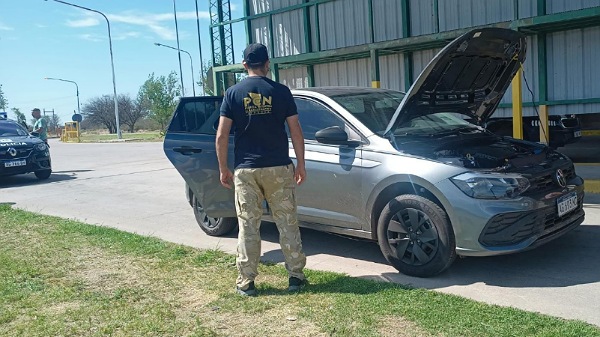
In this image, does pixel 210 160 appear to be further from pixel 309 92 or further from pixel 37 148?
pixel 37 148

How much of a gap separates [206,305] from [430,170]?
6.90ft

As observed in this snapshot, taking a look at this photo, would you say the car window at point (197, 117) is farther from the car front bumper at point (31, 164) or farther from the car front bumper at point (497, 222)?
the car front bumper at point (31, 164)

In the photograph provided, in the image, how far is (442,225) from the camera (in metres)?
4.52

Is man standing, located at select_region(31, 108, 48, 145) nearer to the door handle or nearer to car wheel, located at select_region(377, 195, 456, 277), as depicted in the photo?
the door handle

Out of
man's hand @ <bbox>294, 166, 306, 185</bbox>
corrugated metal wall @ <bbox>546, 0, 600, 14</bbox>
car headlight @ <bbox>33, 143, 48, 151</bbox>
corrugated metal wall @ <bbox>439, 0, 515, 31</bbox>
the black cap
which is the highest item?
corrugated metal wall @ <bbox>439, 0, 515, 31</bbox>

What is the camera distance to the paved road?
13.8ft

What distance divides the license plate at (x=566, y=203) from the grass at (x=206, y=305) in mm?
1291

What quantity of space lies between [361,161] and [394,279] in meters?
1.08

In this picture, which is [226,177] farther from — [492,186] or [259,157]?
[492,186]

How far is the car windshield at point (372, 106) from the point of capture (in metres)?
5.34

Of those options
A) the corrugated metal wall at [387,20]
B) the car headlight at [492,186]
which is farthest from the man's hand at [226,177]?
the corrugated metal wall at [387,20]

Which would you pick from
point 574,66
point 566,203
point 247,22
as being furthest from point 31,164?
point 574,66

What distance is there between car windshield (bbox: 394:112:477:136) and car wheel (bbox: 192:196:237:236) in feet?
7.65

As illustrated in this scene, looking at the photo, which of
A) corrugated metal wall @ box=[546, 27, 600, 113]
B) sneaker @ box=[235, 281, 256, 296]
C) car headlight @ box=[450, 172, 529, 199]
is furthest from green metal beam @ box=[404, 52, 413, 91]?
sneaker @ box=[235, 281, 256, 296]
